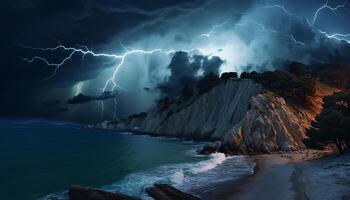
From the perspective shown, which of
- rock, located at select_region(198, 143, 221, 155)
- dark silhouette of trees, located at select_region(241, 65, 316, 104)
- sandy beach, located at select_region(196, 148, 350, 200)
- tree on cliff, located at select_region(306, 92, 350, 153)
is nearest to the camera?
sandy beach, located at select_region(196, 148, 350, 200)

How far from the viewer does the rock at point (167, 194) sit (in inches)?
947

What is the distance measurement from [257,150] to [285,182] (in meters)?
30.8

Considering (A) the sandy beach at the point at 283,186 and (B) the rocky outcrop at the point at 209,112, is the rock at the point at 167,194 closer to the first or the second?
(A) the sandy beach at the point at 283,186

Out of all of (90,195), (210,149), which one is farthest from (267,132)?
(90,195)

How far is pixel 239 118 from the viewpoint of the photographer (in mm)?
86875

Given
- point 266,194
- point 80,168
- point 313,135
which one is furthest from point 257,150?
point 266,194

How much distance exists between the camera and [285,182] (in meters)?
30.0

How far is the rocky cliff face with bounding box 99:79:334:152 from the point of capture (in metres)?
62.0

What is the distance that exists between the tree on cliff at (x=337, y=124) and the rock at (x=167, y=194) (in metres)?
24.7

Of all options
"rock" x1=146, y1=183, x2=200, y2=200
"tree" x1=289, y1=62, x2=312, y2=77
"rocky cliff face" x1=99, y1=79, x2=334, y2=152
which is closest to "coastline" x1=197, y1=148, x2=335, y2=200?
"rock" x1=146, y1=183, x2=200, y2=200

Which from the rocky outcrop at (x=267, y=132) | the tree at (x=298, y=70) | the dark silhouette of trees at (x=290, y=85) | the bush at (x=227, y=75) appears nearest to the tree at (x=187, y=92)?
the bush at (x=227, y=75)

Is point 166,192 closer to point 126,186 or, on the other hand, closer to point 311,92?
point 126,186

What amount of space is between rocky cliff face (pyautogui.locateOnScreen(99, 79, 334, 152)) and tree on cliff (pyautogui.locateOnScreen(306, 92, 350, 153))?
1305 centimetres

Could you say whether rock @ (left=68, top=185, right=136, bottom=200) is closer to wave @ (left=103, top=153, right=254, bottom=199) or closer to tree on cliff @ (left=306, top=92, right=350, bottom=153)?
wave @ (left=103, top=153, right=254, bottom=199)
